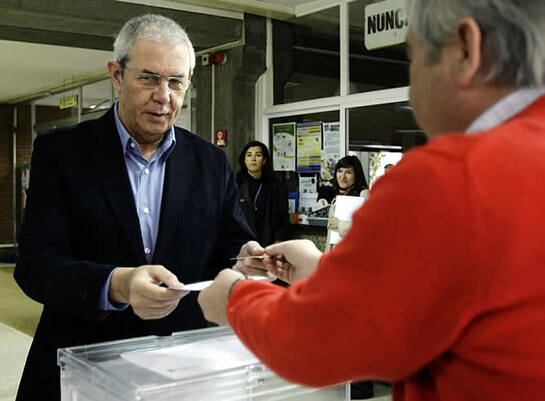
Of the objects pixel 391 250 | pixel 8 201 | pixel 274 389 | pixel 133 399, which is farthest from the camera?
pixel 8 201

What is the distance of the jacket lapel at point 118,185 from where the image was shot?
5.00ft

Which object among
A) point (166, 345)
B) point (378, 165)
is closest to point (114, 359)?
point (166, 345)

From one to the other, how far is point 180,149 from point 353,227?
1074 millimetres

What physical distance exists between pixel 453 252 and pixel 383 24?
16.7ft

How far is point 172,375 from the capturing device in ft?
3.59

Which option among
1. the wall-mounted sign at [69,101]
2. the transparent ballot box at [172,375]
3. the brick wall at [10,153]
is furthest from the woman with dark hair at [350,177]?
the brick wall at [10,153]

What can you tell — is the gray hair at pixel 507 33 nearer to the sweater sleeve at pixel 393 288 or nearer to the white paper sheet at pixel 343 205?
the sweater sleeve at pixel 393 288

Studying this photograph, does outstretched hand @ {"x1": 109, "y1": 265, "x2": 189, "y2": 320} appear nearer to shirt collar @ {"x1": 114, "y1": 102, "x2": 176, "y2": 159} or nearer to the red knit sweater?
shirt collar @ {"x1": 114, "y1": 102, "x2": 176, "y2": 159}

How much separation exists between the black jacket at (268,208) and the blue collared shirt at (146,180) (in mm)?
3874

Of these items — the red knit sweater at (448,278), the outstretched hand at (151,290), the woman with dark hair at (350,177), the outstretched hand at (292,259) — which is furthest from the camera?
the woman with dark hair at (350,177)

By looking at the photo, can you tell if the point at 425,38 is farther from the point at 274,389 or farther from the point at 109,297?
the point at 109,297

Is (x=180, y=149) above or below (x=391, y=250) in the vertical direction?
above

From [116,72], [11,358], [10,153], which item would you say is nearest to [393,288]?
[116,72]

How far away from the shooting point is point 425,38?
749mm
